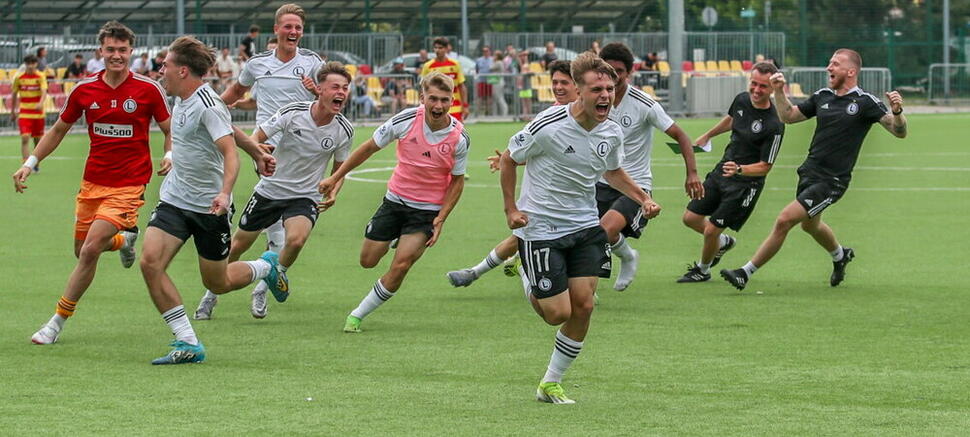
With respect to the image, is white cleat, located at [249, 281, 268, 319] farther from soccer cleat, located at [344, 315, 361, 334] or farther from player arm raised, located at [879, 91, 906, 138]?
player arm raised, located at [879, 91, 906, 138]

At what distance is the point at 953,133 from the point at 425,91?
85.2 feet

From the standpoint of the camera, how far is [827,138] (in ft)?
42.2

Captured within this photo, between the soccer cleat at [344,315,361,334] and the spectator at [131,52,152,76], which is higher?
the spectator at [131,52,152,76]

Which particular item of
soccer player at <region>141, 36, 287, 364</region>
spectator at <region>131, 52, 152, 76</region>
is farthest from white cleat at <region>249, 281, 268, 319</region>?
spectator at <region>131, 52, 152, 76</region>

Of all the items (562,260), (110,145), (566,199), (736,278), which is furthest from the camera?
(736,278)

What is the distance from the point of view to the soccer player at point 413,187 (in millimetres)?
10812

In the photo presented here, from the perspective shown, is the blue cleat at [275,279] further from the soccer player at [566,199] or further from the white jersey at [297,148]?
the soccer player at [566,199]

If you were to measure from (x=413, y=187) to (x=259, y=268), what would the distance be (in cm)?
123

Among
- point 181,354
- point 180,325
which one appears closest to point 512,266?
point 180,325

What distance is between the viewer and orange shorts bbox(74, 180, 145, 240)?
10086mm

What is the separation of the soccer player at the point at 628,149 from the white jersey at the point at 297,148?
2.12 m

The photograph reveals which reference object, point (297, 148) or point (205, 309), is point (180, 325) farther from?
point (297, 148)

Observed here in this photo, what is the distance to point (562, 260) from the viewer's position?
27.7ft

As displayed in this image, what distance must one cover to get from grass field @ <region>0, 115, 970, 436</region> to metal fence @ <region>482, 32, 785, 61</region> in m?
30.0
